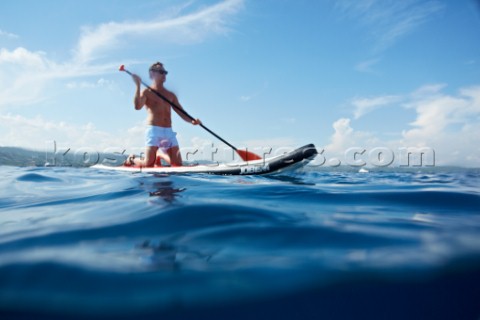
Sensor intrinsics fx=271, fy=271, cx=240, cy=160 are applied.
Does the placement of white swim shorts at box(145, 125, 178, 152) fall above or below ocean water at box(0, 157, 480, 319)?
above

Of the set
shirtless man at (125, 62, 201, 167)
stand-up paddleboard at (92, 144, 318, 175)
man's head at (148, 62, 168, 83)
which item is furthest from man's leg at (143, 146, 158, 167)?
man's head at (148, 62, 168, 83)

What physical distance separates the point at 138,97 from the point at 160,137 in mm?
1213

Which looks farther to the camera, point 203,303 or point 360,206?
point 360,206

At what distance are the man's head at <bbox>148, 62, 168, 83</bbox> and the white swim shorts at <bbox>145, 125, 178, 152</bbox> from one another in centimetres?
135

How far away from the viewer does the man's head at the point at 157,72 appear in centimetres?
733

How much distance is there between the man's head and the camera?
24.1ft

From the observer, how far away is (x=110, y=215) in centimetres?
223

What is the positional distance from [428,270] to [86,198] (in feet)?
10.8

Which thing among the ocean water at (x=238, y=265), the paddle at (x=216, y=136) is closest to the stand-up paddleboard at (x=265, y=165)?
the paddle at (x=216, y=136)

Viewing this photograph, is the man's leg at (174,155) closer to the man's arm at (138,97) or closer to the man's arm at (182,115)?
the man's arm at (182,115)

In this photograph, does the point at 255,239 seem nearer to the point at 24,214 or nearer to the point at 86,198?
the point at 24,214

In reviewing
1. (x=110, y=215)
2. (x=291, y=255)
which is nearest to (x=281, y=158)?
(x=110, y=215)

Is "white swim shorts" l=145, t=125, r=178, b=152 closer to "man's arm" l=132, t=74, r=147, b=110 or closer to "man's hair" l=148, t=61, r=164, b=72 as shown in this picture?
"man's arm" l=132, t=74, r=147, b=110

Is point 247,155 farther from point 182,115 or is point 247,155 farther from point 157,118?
point 157,118
